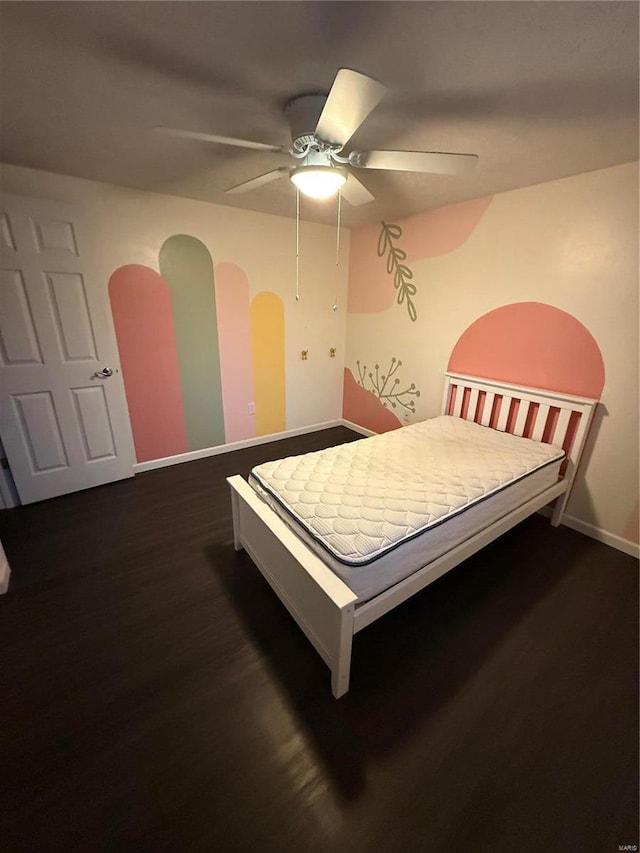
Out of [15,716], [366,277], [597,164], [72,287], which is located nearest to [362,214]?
[366,277]

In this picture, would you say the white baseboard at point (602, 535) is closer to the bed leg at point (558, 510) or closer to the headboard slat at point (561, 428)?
the bed leg at point (558, 510)

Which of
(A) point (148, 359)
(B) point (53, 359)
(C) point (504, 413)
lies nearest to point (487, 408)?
(C) point (504, 413)

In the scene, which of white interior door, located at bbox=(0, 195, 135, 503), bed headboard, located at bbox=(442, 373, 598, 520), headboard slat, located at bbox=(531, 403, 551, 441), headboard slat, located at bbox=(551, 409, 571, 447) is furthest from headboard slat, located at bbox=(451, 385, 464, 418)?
white interior door, located at bbox=(0, 195, 135, 503)

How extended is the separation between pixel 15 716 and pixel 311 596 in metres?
1.21

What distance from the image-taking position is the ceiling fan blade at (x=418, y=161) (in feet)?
4.52

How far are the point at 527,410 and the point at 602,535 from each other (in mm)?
970

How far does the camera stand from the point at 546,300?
2.37m

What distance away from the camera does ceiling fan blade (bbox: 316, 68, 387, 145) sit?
→ 1010 mm

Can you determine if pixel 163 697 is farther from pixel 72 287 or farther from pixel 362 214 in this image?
pixel 362 214

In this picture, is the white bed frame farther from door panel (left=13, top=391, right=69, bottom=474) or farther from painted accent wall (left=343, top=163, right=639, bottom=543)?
door panel (left=13, top=391, right=69, bottom=474)

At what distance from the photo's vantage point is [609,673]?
5.05 ft

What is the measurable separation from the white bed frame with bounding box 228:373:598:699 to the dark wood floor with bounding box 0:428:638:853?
0.65 ft

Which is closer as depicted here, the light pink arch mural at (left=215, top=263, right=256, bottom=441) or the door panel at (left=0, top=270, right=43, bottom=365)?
the door panel at (left=0, top=270, right=43, bottom=365)

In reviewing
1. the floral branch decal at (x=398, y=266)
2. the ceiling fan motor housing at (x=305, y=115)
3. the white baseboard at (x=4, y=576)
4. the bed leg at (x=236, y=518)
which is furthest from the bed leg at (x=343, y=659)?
the floral branch decal at (x=398, y=266)
